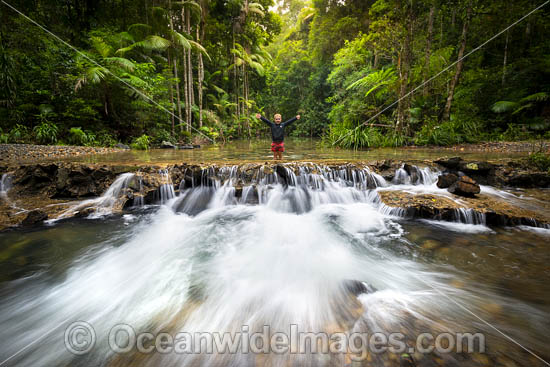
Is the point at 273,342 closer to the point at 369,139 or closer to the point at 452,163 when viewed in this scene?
the point at 452,163

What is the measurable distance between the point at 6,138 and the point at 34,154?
9.77 ft

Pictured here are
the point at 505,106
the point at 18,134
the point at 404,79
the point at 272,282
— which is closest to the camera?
the point at 272,282

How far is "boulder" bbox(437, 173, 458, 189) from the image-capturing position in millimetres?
4467

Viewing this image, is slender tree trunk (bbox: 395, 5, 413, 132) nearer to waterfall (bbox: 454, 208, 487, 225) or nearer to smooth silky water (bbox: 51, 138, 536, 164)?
smooth silky water (bbox: 51, 138, 536, 164)

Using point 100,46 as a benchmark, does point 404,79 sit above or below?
below

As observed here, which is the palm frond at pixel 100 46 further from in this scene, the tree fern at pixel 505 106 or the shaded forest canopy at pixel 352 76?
the tree fern at pixel 505 106

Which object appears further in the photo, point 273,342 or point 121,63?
point 121,63

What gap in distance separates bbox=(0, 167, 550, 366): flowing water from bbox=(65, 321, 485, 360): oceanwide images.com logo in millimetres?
48

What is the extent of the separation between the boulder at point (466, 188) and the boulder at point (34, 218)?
7.43 m

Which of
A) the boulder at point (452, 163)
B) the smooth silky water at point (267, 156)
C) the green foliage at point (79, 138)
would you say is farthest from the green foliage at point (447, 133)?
the green foliage at point (79, 138)

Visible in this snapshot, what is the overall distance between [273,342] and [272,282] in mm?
822

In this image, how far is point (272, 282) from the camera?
255cm

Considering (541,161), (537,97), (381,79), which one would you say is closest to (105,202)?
(541,161)

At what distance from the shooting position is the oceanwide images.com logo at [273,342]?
1.58 meters
